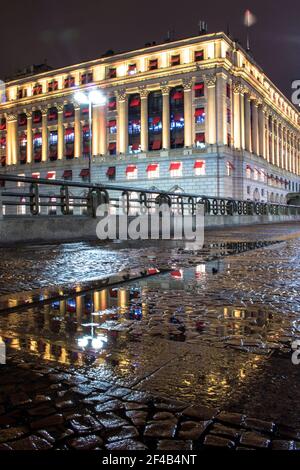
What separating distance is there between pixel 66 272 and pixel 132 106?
225 feet

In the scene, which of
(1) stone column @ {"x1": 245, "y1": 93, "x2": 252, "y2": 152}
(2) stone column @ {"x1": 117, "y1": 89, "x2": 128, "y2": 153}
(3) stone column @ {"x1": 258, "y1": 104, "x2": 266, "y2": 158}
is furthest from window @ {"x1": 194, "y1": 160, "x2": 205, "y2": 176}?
(3) stone column @ {"x1": 258, "y1": 104, "x2": 266, "y2": 158}

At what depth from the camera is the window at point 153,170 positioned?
222 ft

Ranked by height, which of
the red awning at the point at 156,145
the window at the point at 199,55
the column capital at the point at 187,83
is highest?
the window at the point at 199,55

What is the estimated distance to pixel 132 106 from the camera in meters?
71.6

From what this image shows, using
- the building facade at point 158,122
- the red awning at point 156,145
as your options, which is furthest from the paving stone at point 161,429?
the red awning at point 156,145

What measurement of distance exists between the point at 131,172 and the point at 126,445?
6921cm

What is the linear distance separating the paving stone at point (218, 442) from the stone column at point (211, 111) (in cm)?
6399

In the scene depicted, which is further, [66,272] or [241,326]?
[66,272]

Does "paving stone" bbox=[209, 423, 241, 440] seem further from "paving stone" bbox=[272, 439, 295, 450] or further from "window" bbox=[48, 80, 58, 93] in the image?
"window" bbox=[48, 80, 58, 93]

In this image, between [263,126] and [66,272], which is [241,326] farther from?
[263,126]

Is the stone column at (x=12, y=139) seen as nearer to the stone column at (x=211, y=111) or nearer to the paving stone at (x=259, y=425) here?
the stone column at (x=211, y=111)

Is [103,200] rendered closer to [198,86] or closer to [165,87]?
[198,86]

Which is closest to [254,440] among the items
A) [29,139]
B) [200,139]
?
[200,139]
